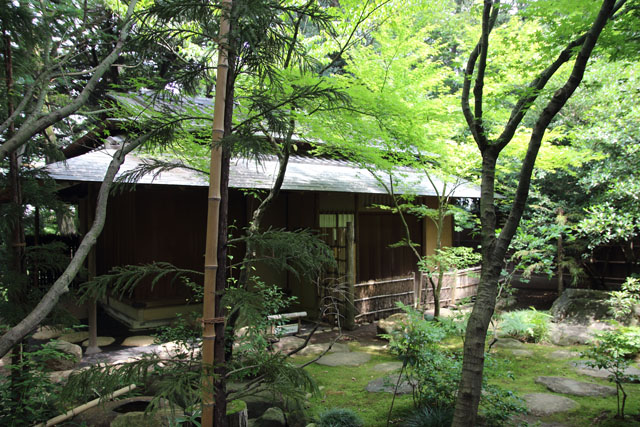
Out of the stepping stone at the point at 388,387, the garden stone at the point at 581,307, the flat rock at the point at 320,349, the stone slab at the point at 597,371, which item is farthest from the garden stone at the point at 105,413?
the garden stone at the point at 581,307

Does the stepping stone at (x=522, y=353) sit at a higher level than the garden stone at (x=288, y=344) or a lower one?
lower

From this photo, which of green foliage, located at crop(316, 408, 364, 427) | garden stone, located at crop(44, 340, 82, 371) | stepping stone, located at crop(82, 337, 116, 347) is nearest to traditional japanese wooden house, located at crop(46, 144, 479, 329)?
stepping stone, located at crop(82, 337, 116, 347)

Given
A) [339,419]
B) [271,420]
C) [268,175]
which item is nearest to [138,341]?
[268,175]

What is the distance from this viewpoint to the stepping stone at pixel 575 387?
18.0 ft

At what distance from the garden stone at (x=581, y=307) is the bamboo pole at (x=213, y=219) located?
917cm

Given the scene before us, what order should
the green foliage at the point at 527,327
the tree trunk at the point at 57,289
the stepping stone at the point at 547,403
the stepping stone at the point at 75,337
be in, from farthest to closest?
the green foliage at the point at 527,327, the stepping stone at the point at 75,337, the stepping stone at the point at 547,403, the tree trunk at the point at 57,289

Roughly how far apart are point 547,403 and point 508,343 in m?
3.04

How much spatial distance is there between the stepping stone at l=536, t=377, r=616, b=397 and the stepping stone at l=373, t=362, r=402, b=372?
1.93m

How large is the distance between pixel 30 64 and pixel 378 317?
7773mm

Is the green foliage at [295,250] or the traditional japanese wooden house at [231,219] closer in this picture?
the green foliage at [295,250]

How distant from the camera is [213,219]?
2.03 metres

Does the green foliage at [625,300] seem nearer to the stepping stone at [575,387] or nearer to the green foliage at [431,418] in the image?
the stepping stone at [575,387]

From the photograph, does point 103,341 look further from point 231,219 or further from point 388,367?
point 388,367

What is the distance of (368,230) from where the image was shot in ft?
34.0
